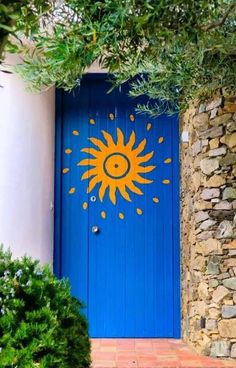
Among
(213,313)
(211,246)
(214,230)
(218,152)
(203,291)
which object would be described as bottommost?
(213,313)

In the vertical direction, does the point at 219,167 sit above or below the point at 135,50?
below

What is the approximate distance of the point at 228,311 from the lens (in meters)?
4.32

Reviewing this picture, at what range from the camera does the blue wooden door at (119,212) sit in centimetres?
526

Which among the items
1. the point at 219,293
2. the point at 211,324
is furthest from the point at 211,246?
the point at 211,324

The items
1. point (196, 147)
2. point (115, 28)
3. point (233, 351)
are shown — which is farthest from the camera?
point (196, 147)

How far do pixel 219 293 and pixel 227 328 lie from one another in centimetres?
30

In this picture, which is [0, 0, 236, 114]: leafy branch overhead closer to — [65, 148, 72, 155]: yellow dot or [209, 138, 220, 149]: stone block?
[209, 138, 220, 149]: stone block

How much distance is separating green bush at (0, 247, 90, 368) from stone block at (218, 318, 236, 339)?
200 centimetres

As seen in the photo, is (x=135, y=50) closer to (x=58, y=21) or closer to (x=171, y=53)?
(x=58, y=21)

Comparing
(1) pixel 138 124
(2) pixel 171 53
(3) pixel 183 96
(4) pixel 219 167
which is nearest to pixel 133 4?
(2) pixel 171 53

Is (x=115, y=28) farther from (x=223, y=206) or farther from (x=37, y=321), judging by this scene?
(x=223, y=206)

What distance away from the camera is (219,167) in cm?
445

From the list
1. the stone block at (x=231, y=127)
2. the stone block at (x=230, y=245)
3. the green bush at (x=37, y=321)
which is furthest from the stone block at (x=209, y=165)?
the green bush at (x=37, y=321)

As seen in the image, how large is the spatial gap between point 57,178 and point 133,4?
3.53 m
